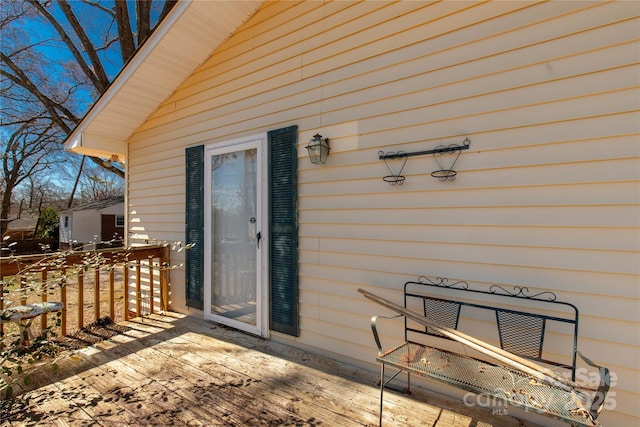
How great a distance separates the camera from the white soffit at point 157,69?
3.32 metres

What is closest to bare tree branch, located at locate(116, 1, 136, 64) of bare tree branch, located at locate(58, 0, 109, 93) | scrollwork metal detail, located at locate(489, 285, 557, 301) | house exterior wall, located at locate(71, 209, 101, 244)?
bare tree branch, located at locate(58, 0, 109, 93)

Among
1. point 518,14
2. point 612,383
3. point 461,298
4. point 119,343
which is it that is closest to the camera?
point 612,383

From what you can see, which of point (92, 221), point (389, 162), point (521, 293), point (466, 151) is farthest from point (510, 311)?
point (92, 221)

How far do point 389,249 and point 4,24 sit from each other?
12392mm

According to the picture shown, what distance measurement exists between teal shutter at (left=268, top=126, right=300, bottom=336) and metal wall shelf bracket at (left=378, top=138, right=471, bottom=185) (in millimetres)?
967

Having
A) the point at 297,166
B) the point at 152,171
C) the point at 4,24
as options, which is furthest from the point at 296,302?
the point at 4,24

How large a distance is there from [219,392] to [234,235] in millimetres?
1681

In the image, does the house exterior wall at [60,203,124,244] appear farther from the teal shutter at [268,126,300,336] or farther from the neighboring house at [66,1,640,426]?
the teal shutter at [268,126,300,336]

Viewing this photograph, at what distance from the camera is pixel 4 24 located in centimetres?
862

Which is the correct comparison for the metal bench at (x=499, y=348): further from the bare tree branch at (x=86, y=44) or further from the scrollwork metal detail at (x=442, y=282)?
the bare tree branch at (x=86, y=44)

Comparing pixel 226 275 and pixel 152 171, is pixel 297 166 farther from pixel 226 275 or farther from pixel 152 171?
pixel 152 171

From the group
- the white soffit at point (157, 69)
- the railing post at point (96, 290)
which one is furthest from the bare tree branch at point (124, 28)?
the railing post at point (96, 290)

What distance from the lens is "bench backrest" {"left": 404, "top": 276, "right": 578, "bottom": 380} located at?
186 cm

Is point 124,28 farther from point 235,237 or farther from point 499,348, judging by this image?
point 499,348
